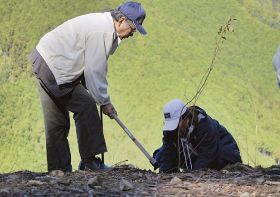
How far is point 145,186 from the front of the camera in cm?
342

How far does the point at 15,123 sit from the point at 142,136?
18565 mm

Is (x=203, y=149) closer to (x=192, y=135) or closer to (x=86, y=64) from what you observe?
(x=192, y=135)

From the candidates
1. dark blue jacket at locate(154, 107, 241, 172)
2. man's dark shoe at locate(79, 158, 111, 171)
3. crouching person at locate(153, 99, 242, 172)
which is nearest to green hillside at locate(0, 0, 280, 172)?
dark blue jacket at locate(154, 107, 241, 172)

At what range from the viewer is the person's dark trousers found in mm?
4754

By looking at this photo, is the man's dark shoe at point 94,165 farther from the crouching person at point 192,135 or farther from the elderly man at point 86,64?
the crouching person at point 192,135

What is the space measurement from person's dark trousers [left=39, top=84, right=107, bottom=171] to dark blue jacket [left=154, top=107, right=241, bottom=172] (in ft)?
2.70

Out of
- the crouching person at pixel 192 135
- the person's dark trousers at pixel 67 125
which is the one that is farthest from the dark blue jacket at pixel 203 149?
the person's dark trousers at pixel 67 125

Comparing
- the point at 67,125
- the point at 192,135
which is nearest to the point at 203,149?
the point at 192,135

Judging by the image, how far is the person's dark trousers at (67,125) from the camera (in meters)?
4.75

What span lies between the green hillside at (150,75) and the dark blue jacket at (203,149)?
62.8 m

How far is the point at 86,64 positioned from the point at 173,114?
3.51 feet

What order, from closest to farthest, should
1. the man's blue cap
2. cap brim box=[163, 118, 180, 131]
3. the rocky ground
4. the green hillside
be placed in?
the rocky ground, the man's blue cap, cap brim box=[163, 118, 180, 131], the green hillside

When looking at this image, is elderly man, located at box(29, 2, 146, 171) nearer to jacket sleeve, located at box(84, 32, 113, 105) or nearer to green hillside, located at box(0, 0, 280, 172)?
jacket sleeve, located at box(84, 32, 113, 105)

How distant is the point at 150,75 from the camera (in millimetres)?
94812
